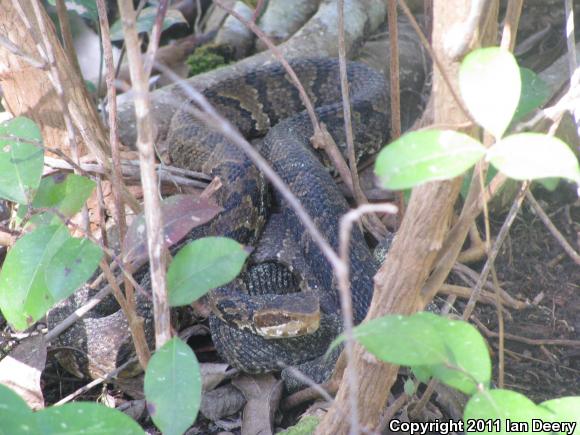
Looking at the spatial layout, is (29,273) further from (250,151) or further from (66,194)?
(250,151)

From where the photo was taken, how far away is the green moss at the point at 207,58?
5160 mm

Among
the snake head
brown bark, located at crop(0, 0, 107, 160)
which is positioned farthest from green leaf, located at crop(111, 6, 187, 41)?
the snake head

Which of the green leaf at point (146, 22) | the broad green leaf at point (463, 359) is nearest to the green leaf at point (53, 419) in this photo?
the broad green leaf at point (463, 359)

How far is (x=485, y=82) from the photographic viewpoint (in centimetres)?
109

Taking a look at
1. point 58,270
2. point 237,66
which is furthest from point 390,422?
point 237,66

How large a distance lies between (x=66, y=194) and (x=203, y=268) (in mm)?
588

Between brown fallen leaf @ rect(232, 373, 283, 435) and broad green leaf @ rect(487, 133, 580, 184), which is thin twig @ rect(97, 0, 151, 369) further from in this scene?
broad green leaf @ rect(487, 133, 580, 184)

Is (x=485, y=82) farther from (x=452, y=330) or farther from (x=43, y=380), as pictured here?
(x=43, y=380)

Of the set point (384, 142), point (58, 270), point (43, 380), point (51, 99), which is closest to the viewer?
point (58, 270)

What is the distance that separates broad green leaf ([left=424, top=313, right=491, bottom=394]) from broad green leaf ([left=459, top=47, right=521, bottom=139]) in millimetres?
335

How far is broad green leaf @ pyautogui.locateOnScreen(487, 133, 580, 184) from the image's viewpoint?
1.00 m

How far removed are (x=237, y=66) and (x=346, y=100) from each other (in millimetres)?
2488

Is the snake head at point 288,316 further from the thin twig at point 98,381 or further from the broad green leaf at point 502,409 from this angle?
the broad green leaf at point 502,409

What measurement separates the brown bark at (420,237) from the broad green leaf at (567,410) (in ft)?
1.08
